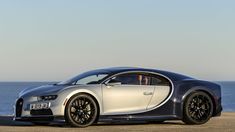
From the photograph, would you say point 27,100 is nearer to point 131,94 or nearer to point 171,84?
point 131,94

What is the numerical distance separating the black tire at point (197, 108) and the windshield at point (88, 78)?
1.77m

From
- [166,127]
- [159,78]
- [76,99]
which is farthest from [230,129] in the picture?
[76,99]

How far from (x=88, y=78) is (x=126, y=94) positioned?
0.88 m

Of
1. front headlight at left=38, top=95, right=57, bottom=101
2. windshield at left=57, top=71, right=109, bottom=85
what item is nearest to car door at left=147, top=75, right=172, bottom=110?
windshield at left=57, top=71, right=109, bottom=85

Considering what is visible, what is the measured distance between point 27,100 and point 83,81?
119 cm

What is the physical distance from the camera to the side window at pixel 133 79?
514 inches

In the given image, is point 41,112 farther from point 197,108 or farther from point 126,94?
point 197,108

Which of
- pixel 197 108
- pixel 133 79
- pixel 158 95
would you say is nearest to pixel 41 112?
pixel 133 79

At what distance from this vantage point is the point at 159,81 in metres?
13.4

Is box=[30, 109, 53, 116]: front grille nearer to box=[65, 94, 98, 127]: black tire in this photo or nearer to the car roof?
box=[65, 94, 98, 127]: black tire

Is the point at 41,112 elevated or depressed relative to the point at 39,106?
depressed

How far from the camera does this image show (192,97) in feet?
43.7

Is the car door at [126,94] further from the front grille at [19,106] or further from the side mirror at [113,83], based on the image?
the front grille at [19,106]

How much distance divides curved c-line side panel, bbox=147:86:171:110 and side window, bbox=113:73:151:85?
247 millimetres
